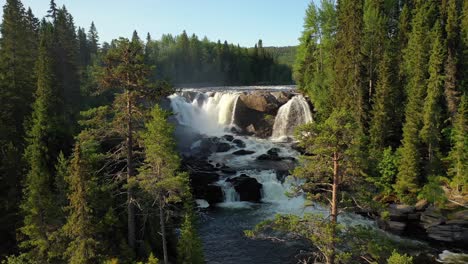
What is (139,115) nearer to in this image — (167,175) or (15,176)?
(167,175)

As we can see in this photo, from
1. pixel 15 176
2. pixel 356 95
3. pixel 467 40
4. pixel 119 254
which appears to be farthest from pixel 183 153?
pixel 467 40

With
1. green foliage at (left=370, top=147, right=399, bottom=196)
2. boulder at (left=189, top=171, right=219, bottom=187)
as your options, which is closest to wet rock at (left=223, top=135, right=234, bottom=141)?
boulder at (left=189, top=171, right=219, bottom=187)

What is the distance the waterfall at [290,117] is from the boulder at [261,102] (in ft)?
4.06

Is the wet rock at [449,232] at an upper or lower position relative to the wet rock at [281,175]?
lower

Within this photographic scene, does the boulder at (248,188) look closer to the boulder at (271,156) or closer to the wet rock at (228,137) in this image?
the boulder at (271,156)

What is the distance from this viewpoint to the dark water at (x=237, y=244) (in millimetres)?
24578

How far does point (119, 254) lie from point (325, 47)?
40.2 meters

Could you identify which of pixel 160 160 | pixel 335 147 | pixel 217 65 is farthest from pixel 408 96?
pixel 217 65

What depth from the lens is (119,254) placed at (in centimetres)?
1927

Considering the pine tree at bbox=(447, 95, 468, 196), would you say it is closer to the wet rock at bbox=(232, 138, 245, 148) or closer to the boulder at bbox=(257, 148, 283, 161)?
the boulder at bbox=(257, 148, 283, 161)

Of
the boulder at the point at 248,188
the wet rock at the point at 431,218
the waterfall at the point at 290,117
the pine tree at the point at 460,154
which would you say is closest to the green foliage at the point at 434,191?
the wet rock at the point at 431,218

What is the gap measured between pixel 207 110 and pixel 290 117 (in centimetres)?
1531

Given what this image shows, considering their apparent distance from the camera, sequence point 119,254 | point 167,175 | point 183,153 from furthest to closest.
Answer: point 183,153, point 119,254, point 167,175

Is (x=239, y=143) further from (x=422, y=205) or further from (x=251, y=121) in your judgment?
(x=422, y=205)
